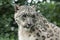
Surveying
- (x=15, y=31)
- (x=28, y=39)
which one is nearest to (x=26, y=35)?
(x=28, y=39)

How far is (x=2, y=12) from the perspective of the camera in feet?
33.7

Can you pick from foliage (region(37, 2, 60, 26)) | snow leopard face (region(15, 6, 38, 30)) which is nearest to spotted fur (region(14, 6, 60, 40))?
snow leopard face (region(15, 6, 38, 30))

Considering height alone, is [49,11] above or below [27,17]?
below

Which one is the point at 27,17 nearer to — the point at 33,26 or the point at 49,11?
the point at 33,26

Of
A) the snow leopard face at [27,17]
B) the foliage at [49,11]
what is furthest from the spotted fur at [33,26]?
the foliage at [49,11]

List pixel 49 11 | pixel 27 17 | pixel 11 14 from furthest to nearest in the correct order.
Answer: pixel 11 14, pixel 49 11, pixel 27 17

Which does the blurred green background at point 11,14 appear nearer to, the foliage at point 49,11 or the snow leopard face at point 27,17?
the foliage at point 49,11

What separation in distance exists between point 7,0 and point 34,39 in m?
2.54

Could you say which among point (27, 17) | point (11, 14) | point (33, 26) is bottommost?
point (11, 14)

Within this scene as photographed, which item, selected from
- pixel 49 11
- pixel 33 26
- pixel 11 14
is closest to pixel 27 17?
pixel 33 26

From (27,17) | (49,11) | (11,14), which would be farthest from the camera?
(11,14)

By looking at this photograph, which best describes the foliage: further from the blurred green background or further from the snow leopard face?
the snow leopard face

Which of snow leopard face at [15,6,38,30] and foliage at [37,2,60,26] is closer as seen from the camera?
snow leopard face at [15,6,38,30]

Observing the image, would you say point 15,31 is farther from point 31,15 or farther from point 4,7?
point 31,15
